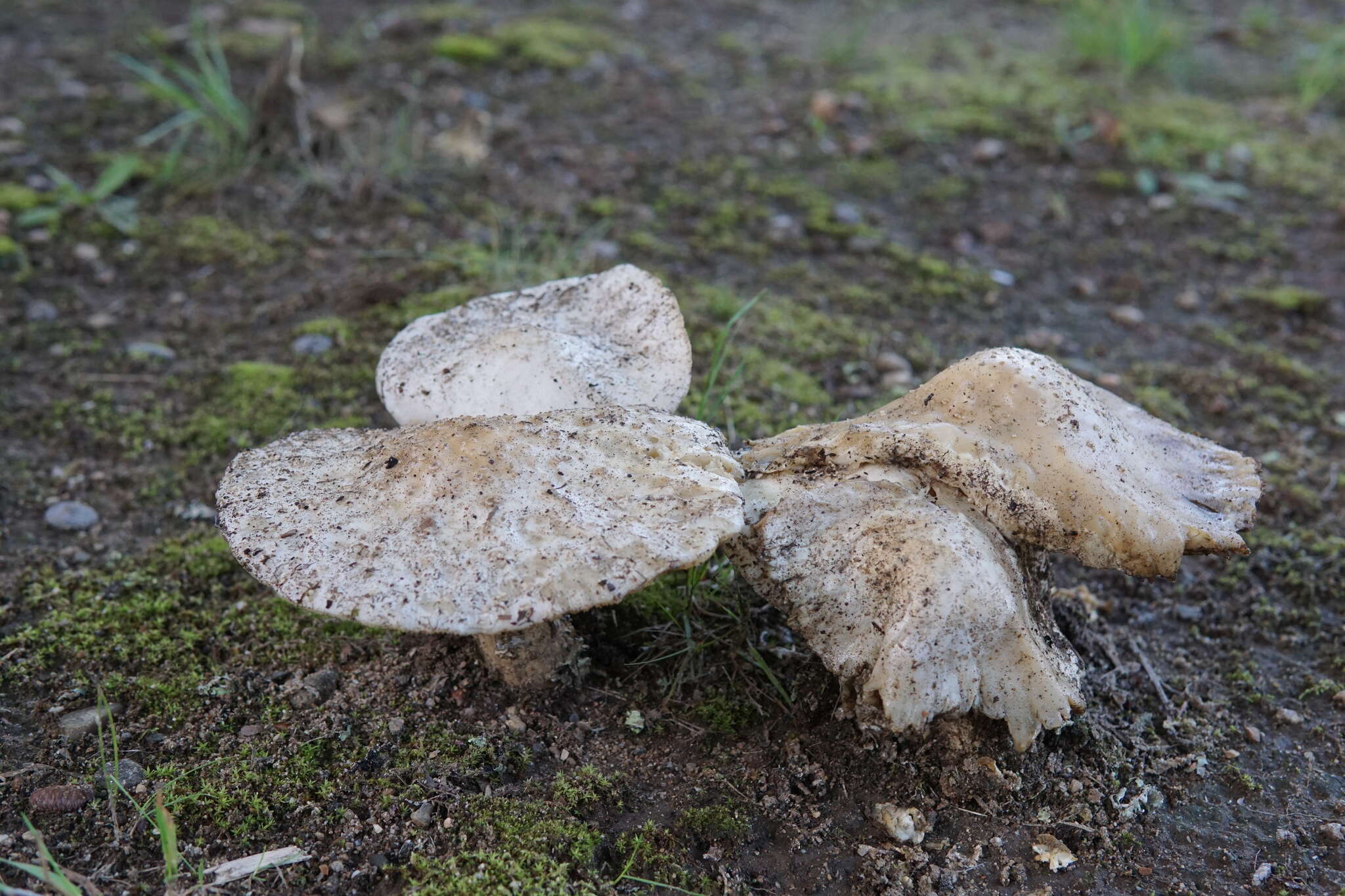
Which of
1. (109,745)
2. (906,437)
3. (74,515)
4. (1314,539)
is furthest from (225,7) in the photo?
(1314,539)

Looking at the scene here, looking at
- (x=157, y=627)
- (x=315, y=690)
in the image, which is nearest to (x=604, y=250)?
→ (x=157, y=627)

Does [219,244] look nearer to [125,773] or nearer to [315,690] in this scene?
[315,690]

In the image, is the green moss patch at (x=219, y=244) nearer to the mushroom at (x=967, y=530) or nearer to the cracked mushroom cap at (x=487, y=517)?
the cracked mushroom cap at (x=487, y=517)

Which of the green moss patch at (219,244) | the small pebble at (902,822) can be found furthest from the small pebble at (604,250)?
the small pebble at (902,822)

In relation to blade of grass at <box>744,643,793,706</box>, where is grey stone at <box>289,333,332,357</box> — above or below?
below

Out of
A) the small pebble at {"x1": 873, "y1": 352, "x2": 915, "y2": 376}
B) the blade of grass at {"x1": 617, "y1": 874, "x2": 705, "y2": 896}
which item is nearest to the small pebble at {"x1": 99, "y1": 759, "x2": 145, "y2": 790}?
the blade of grass at {"x1": 617, "y1": 874, "x2": 705, "y2": 896}

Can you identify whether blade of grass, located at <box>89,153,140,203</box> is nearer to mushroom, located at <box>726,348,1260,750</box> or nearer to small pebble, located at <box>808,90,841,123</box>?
small pebble, located at <box>808,90,841,123</box>
